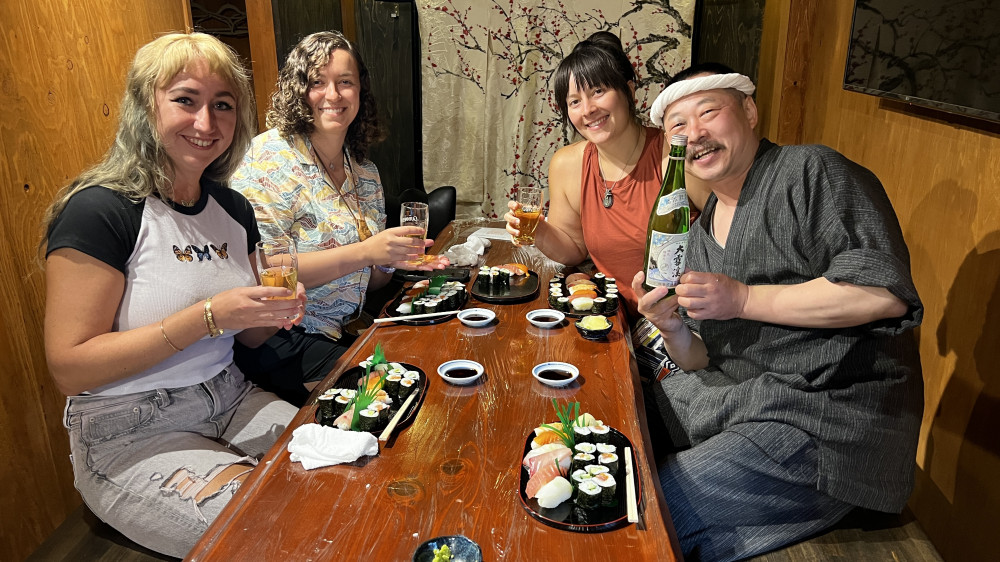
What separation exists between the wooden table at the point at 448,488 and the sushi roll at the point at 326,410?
36mm

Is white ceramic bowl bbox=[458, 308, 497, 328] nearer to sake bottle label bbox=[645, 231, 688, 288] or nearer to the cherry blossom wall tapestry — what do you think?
sake bottle label bbox=[645, 231, 688, 288]

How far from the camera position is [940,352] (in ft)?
7.12

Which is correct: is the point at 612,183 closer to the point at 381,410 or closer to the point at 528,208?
the point at 528,208

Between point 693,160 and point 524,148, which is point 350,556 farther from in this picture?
point 524,148

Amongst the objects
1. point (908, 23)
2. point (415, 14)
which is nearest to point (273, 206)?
point (908, 23)

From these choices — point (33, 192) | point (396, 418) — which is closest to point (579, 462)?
point (396, 418)

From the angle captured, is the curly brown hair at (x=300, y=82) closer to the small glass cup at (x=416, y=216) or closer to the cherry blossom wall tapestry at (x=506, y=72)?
the small glass cup at (x=416, y=216)

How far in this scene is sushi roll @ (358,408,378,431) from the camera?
1403 mm

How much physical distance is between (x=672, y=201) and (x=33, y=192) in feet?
6.93

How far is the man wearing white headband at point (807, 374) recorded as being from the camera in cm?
155

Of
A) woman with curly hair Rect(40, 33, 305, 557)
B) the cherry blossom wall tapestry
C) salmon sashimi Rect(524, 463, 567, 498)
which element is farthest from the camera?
the cherry blossom wall tapestry

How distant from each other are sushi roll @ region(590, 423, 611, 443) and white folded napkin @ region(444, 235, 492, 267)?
4.45ft

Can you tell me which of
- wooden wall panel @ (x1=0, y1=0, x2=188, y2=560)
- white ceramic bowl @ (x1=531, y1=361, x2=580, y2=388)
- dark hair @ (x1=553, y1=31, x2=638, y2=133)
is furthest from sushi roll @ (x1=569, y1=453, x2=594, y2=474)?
wooden wall panel @ (x1=0, y1=0, x2=188, y2=560)

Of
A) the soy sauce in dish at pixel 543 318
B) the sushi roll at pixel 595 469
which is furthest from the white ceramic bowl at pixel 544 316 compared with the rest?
the sushi roll at pixel 595 469
